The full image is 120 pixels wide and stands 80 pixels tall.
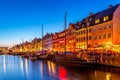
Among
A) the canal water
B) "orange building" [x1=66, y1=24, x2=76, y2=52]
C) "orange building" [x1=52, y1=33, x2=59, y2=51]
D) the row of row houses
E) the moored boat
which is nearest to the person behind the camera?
the canal water

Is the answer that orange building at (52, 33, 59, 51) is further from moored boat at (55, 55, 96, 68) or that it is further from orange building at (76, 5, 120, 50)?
moored boat at (55, 55, 96, 68)

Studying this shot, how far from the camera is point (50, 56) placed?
86812 mm

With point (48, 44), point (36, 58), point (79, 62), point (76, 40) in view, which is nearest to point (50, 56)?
point (36, 58)

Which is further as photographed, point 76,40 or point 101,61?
point 76,40

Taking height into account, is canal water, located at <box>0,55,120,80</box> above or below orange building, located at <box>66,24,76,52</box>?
below

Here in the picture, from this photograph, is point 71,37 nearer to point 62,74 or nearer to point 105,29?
point 105,29

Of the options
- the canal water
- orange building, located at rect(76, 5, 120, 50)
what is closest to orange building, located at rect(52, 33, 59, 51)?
orange building, located at rect(76, 5, 120, 50)

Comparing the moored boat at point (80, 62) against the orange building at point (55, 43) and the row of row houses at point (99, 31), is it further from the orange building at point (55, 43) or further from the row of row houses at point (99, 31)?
the orange building at point (55, 43)

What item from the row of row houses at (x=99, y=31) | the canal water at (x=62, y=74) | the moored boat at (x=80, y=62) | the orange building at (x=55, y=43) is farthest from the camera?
the orange building at (x=55, y=43)

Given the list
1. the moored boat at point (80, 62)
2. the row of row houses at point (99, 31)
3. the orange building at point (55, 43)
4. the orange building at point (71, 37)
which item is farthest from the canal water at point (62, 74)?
the orange building at point (55, 43)

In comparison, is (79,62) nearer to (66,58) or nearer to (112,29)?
(66,58)

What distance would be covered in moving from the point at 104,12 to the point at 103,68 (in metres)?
38.5

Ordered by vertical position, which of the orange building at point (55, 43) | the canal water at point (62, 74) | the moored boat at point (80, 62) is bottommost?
the canal water at point (62, 74)

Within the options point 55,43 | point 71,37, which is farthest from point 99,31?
point 55,43
